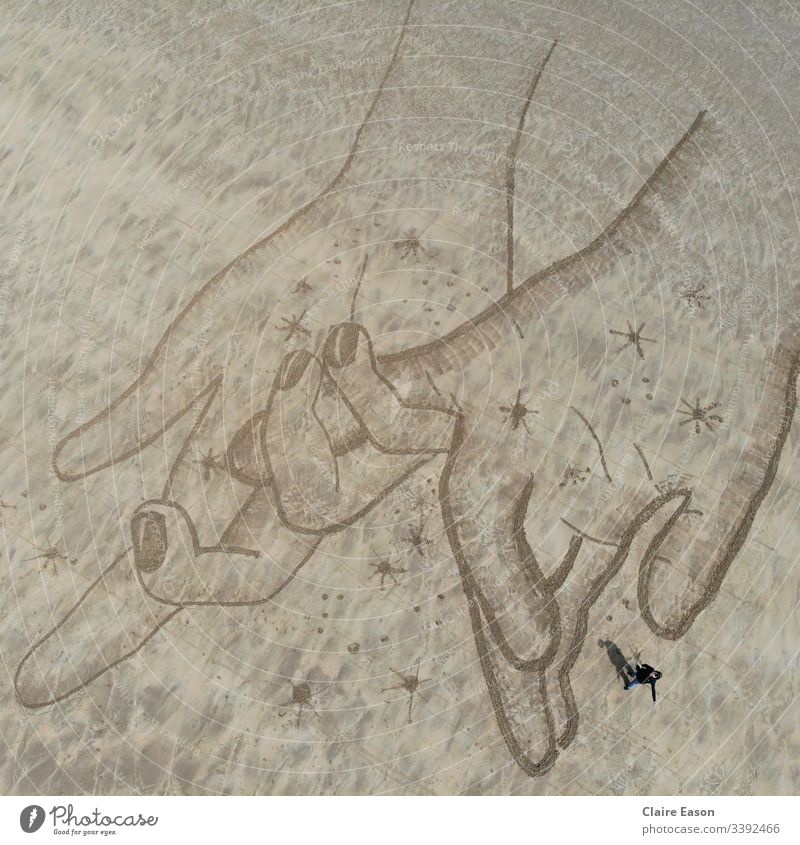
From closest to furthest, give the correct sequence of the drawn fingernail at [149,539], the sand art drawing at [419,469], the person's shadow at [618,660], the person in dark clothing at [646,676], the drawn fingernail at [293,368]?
the person in dark clothing at [646,676] < the person's shadow at [618,660] < the sand art drawing at [419,469] < the drawn fingernail at [149,539] < the drawn fingernail at [293,368]

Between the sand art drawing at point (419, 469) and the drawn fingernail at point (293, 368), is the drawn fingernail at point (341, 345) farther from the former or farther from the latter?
the drawn fingernail at point (293, 368)

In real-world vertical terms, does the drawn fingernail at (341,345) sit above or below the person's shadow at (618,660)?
above

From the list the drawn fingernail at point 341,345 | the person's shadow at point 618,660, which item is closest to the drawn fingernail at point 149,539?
the drawn fingernail at point 341,345

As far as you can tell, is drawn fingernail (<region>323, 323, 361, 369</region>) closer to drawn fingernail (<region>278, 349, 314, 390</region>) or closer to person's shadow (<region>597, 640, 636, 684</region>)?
drawn fingernail (<region>278, 349, 314, 390</region>)

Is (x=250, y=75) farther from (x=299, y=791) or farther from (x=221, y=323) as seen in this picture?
(x=299, y=791)

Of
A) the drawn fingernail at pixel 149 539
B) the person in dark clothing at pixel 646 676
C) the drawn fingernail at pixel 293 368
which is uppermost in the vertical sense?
the drawn fingernail at pixel 293 368

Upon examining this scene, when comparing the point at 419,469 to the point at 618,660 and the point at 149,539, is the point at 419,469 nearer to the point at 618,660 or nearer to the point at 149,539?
the point at 618,660
